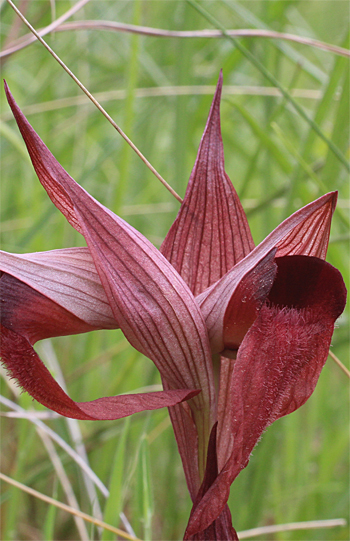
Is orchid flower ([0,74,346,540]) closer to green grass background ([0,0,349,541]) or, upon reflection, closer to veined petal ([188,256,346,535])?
veined petal ([188,256,346,535])

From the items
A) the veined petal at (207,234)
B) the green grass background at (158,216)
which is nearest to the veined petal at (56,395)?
the veined petal at (207,234)

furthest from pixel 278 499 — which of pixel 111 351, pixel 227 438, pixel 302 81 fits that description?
pixel 302 81

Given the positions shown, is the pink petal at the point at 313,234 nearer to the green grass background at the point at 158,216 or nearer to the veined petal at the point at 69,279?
the veined petal at the point at 69,279

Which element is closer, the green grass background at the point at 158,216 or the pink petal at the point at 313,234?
the pink petal at the point at 313,234

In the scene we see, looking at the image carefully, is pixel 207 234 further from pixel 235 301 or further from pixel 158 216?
pixel 158 216

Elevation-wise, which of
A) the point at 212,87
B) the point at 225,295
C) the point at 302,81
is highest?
the point at 302,81

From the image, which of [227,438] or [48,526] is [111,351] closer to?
[48,526]

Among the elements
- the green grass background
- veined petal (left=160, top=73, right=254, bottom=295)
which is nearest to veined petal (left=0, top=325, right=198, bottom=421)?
veined petal (left=160, top=73, right=254, bottom=295)
